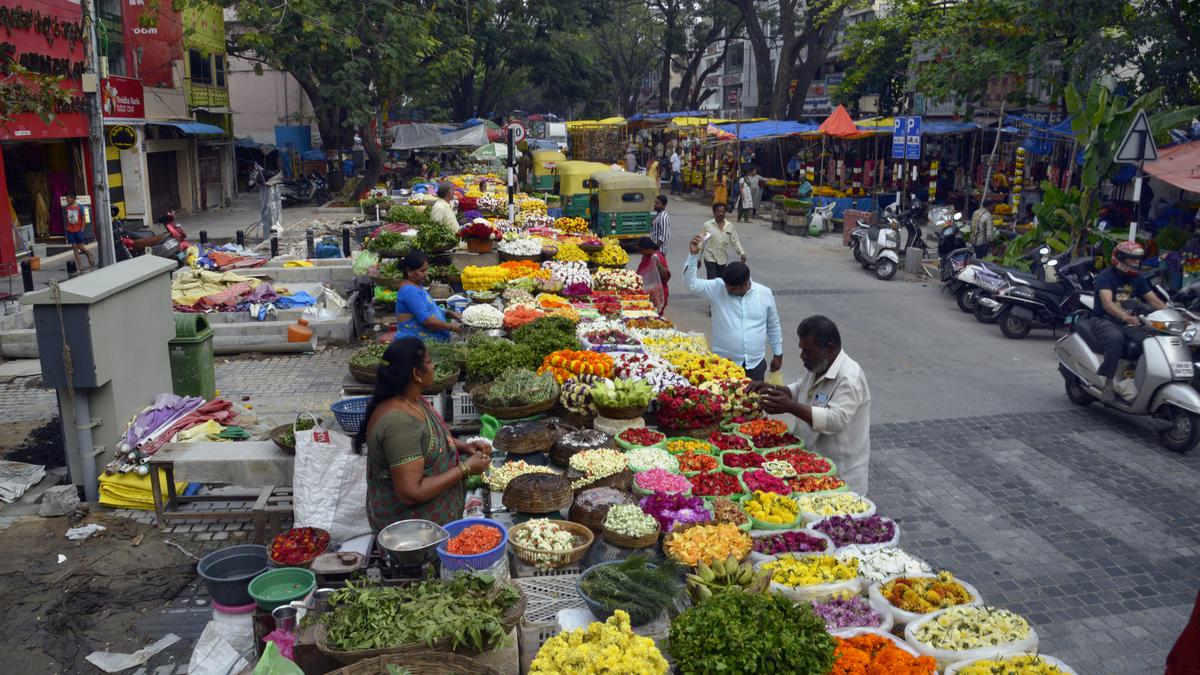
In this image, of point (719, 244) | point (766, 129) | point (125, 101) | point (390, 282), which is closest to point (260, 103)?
point (125, 101)

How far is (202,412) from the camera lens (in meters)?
8.46

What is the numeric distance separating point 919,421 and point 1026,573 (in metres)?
3.68

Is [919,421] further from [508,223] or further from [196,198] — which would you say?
[196,198]

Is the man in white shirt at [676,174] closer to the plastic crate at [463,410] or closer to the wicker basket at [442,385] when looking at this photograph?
the wicker basket at [442,385]

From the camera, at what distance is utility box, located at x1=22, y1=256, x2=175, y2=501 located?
718 centimetres

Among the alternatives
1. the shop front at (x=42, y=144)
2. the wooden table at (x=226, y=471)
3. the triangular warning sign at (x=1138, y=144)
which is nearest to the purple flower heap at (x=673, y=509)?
the wooden table at (x=226, y=471)

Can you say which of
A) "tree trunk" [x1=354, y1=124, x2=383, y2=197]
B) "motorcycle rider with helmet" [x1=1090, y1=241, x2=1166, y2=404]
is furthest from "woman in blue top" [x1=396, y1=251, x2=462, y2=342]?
"tree trunk" [x1=354, y1=124, x2=383, y2=197]

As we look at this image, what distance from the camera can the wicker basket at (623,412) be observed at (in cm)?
679

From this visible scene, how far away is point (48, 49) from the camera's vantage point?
66.3ft

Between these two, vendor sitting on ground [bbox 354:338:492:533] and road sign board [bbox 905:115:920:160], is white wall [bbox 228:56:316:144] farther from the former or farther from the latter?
vendor sitting on ground [bbox 354:338:492:533]

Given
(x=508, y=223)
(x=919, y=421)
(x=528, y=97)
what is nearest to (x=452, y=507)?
(x=919, y=421)

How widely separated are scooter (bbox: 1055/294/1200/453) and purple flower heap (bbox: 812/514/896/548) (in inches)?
221

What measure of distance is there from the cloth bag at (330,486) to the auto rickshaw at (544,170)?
26.8 metres

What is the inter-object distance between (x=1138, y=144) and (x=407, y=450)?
41.9 feet
